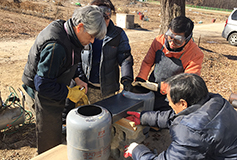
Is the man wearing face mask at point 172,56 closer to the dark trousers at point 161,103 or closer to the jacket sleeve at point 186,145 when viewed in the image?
the dark trousers at point 161,103

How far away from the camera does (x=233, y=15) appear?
1052 centimetres

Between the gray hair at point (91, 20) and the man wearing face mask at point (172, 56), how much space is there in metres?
0.98

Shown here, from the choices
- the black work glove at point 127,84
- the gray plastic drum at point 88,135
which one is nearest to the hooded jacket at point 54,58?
the gray plastic drum at point 88,135

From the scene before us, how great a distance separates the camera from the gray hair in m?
1.78

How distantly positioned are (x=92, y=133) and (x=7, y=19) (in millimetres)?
11547

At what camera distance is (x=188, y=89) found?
1.49 meters

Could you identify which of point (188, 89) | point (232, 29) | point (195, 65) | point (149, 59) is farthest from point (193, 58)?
point (232, 29)

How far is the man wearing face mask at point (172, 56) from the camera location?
2.43 metres

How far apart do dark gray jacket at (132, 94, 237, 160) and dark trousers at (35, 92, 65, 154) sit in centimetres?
125

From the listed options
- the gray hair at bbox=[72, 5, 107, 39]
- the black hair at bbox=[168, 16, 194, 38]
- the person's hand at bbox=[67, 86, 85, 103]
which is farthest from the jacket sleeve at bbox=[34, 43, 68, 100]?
the black hair at bbox=[168, 16, 194, 38]

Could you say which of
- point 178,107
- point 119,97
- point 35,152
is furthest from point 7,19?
point 178,107

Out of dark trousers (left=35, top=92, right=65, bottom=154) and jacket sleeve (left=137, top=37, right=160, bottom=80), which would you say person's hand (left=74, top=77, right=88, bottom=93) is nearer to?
dark trousers (left=35, top=92, right=65, bottom=154)

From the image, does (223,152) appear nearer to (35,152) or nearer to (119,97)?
(119,97)

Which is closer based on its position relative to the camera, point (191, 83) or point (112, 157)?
point (191, 83)
